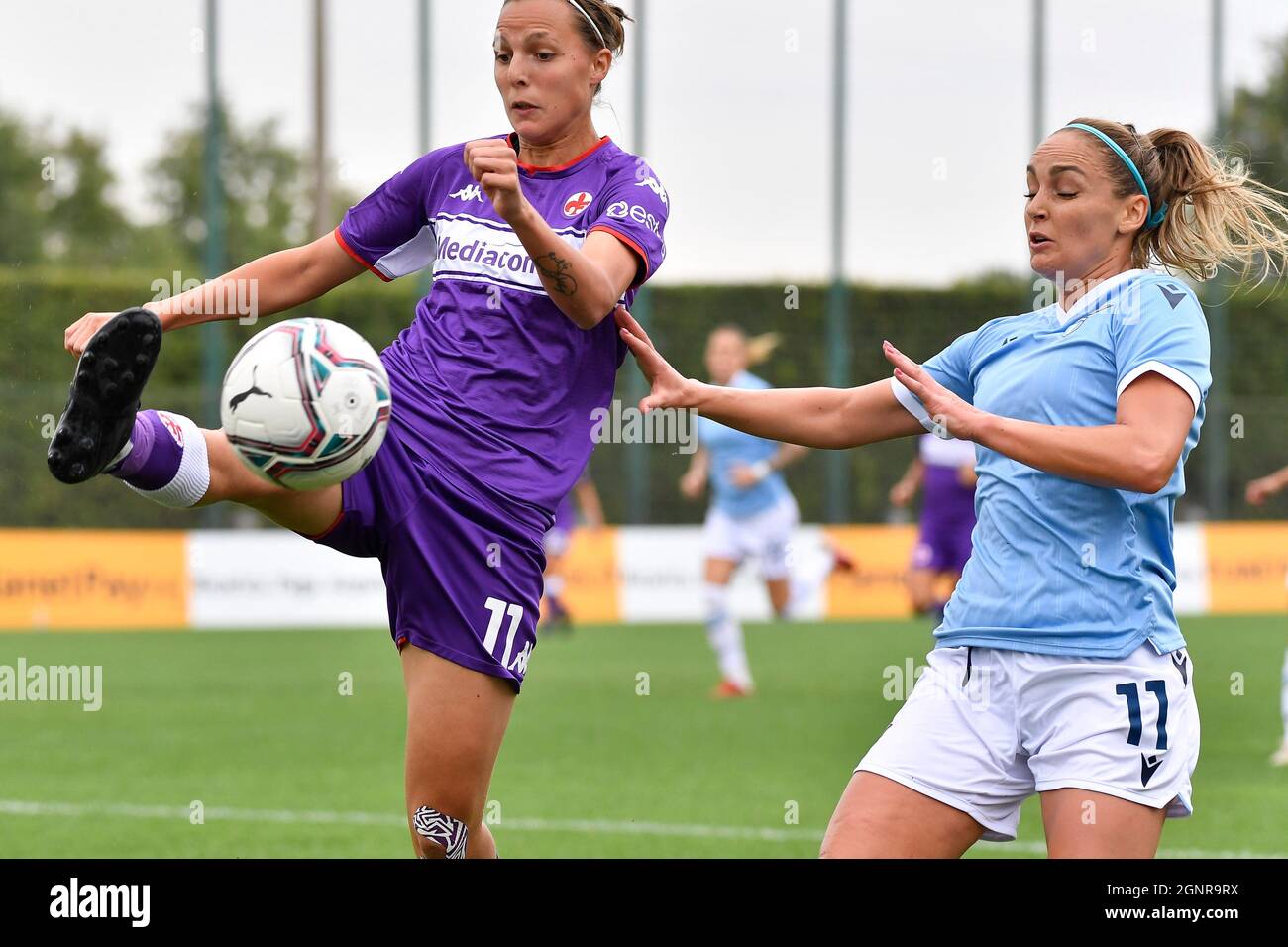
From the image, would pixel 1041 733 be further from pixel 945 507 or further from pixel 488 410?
pixel 945 507

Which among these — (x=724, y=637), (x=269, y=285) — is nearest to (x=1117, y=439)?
(x=269, y=285)

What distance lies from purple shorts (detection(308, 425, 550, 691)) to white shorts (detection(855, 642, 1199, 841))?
1.05 metres

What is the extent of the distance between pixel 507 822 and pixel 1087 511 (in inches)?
157

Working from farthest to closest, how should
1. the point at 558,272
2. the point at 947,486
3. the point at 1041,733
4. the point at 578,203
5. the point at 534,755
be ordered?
the point at 947,486
the point at 534,755
the point at 578,203
the point at 558,272
the point at 1041,733

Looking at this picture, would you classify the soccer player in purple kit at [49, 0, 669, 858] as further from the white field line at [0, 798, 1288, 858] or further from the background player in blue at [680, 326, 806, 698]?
the background player in blue at [680, 326, 806, 698]

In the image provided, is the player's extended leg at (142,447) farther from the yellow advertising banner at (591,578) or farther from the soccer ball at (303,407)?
the yellow advertising banner at (591,578)

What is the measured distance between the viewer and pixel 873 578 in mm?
18984

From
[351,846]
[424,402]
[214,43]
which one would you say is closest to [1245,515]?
[214,43]

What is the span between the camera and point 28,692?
40.8 ft

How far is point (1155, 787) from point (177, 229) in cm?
4307

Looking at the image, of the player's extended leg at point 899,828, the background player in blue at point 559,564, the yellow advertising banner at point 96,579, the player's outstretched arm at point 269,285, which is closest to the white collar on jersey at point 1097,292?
the player's extended leg at point 899,828

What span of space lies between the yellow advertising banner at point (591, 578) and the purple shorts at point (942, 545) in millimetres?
4772

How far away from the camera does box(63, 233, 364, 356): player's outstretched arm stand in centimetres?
439
